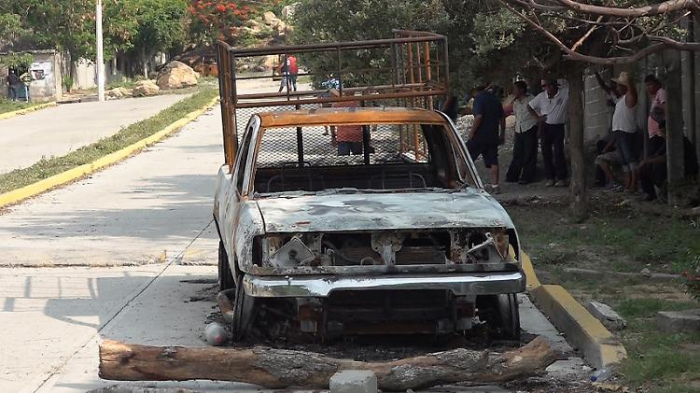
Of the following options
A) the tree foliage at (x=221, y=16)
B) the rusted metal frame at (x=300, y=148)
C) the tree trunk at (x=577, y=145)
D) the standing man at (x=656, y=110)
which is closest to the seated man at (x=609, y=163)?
the standing man at (x=656, y=110)

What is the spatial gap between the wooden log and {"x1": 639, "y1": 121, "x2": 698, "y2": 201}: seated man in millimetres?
8052

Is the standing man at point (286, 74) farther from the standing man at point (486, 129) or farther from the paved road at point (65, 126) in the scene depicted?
the paved road at point (65, 126)

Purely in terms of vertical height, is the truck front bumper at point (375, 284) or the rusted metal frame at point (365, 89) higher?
the rusted metal frame at point (365, 89)

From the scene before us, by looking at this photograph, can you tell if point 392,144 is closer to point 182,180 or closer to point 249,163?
point 249,163

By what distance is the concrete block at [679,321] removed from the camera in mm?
7641

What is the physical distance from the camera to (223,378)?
21.9 ft

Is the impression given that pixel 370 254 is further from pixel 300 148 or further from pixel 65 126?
pixel 65 126

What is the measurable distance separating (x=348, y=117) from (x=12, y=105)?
127 feet

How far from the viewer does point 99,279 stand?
1103 cm

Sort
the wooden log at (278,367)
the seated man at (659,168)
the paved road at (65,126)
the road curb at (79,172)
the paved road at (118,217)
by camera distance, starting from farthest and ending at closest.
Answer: the paved road at (65,126) < the road curb at (79,172) < the seated man at (659,168) < the paved road at (118,217) < the wooden log at (278,367)

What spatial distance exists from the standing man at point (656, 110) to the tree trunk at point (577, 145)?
3.97ft

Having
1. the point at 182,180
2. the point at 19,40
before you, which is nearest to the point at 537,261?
the point at 182,180

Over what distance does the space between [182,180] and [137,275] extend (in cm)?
945

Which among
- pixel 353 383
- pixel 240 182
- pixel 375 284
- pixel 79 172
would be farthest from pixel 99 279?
pixel 79 172
